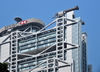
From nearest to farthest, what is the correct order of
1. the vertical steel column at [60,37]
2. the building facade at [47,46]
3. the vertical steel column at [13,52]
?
the building facade at [47,46]
the vertical steel column at [60,37]
the vertical steel column at [13,52]

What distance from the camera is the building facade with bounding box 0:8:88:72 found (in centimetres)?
14850

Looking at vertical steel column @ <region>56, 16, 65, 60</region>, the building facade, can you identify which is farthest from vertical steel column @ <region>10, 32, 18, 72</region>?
vertical steel column @ <region>56, 16, 65, 60</region>

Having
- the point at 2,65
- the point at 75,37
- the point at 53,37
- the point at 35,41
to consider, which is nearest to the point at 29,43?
the point at 35,41

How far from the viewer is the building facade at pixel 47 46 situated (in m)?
148

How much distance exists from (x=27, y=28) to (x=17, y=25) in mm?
5804

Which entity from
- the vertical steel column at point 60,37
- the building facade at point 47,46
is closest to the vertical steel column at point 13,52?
the building facade at point 47,46

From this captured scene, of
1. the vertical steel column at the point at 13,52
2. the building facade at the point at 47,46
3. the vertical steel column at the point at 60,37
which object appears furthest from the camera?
the vertical steel column at the point at 13,52

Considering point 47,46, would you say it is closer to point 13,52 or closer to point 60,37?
point 60,37

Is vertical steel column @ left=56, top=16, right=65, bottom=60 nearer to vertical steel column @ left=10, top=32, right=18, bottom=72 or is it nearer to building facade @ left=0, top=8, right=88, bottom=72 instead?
building facade @ left=0, top=8, right=88, bottom=72

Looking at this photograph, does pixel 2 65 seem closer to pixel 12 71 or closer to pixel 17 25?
pixel 12 71

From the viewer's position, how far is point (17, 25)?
178 metres

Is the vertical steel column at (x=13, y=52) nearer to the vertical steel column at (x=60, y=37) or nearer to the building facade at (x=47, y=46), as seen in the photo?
the building facade at (x=47, y=46)

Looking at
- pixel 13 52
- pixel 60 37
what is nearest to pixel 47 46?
pixel 60 37

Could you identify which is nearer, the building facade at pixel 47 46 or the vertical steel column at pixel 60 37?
the building facade at pixel 47 46
